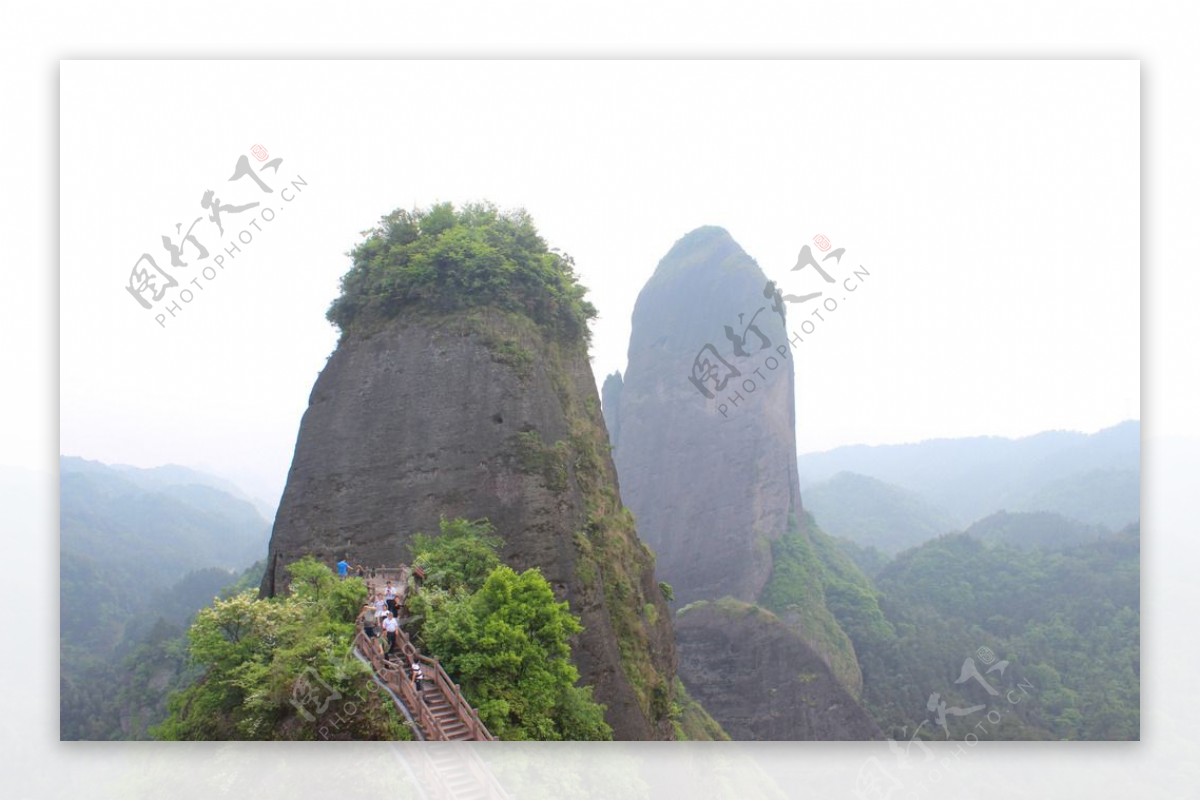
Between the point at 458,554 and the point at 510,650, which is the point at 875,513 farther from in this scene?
the point at 510,650

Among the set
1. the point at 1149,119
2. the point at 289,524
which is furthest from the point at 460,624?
the point at 1149,119

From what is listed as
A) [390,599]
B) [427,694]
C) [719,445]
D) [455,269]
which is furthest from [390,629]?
[719,445]

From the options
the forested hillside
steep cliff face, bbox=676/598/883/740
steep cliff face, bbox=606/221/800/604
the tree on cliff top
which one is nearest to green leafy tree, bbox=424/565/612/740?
the tree on cliff top

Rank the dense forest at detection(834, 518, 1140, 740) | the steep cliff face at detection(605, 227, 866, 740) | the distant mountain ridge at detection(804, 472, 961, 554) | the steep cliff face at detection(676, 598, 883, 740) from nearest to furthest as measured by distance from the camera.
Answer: the dense forest at detection(834, 518, 1140, 740) < the steep cliff face at detection(676, 598, 883, 740) < the steep cliff face at detection(605, 227, 866, 740) < the distant mountain ridge at detection(804, 472, 961, 554)

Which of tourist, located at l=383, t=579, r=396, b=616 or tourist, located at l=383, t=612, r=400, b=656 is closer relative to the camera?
tourist, located at l=383, t=612, r=400, b=656

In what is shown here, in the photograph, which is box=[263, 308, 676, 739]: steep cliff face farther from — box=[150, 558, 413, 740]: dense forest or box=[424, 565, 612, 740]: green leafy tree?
box=[150, 558, 413, 740]: dense forest

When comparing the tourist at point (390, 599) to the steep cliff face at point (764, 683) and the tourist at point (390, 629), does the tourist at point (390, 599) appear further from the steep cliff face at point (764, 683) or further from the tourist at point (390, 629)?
the steep cliff face at point (764, 683)
